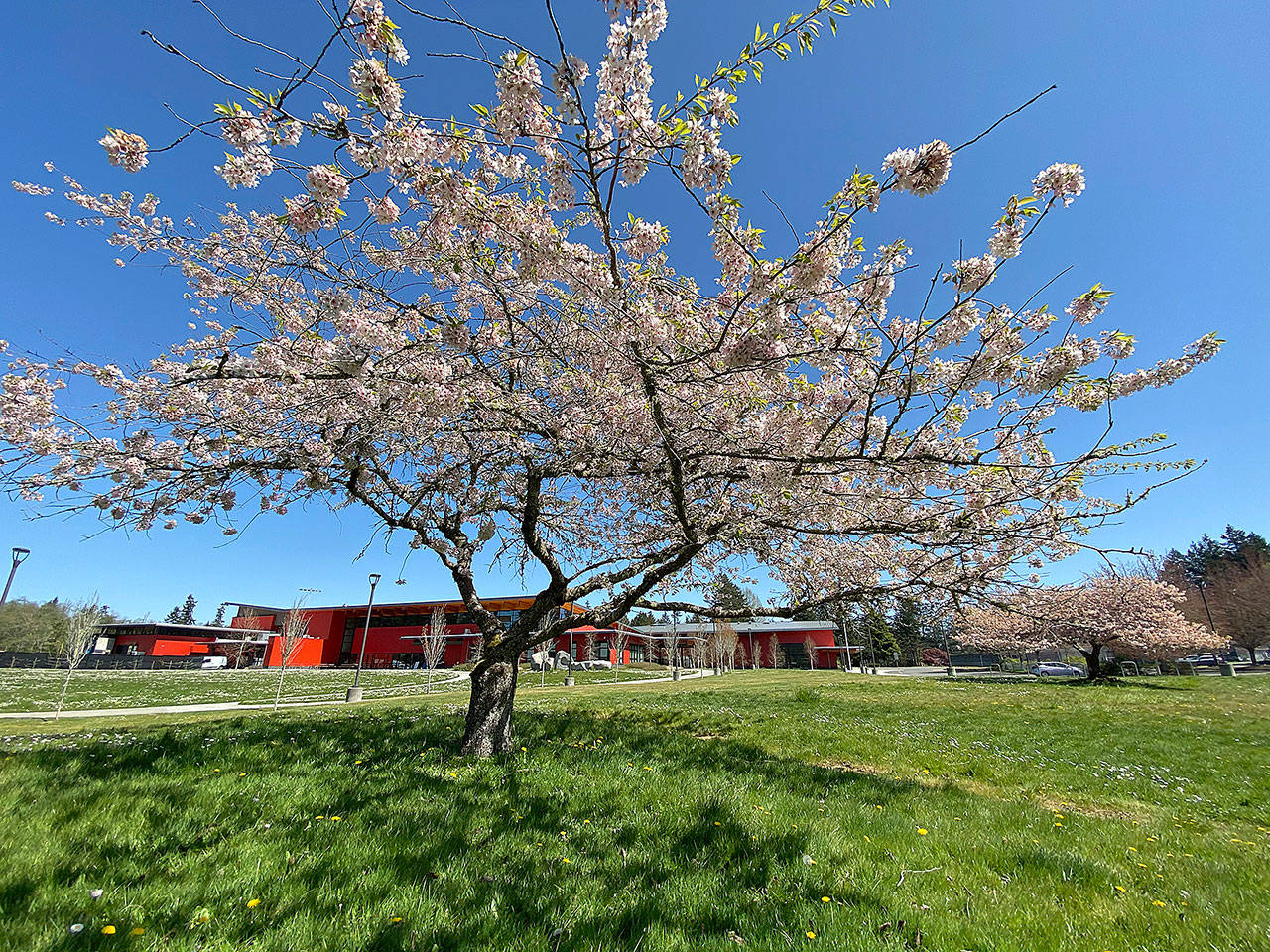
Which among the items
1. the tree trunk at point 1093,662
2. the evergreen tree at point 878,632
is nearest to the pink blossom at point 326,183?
the evergreen tree at point 878,632

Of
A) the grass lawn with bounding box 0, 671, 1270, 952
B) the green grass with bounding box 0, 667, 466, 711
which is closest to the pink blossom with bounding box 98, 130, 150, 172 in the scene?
the grass lawn with bounding box 0, 671, 1270, 952

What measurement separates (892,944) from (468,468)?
6962 millimetres

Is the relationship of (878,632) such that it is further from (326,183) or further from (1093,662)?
(1093,662)

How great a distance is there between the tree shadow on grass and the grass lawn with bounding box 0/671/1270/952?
19mm

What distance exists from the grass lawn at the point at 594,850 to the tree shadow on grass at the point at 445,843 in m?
0.02

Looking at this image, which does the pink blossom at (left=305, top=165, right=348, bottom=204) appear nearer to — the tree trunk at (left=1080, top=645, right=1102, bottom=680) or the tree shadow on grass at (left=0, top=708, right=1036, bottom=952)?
the tree shadow on grass at (left=0, top=708, right=1036, bottom=952)

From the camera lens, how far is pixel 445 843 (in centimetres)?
348

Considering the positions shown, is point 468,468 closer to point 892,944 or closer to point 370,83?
point 370,83

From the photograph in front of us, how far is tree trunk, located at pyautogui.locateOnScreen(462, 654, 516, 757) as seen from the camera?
20.9 ft

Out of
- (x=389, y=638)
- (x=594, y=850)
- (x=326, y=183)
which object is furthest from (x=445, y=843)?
(x=389, y=638)

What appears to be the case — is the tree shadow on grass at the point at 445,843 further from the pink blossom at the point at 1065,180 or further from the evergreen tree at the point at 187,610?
the evergreen tree at the point at 187,610

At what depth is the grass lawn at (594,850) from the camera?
2584 millimetres

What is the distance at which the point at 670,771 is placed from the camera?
5770 millimetres

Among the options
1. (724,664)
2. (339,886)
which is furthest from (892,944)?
(724,664)
